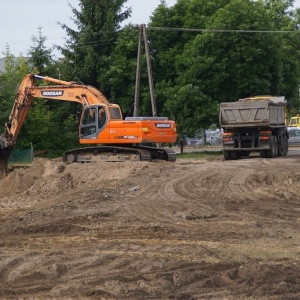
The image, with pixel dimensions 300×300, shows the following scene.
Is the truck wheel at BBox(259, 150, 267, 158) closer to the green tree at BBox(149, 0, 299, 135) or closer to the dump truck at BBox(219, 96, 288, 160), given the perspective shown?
the dump truck at BBox(219, 96, 288, 160)

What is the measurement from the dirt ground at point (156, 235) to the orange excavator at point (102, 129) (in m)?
2.24

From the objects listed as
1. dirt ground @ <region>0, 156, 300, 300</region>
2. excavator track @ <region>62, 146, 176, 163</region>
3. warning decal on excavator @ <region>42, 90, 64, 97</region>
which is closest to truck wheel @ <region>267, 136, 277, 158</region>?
excavator track @ <region>62, 146, 176, 163</region>

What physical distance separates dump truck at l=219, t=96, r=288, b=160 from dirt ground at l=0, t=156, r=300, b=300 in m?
8.86

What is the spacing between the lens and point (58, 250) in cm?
1057

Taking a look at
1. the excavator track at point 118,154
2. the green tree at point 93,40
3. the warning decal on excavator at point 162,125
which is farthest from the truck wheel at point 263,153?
the green tree at point 93,40

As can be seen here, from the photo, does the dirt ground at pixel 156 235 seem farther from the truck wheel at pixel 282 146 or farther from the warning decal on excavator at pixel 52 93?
the truck wheel at pixel 282 146

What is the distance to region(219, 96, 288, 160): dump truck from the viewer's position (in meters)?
31.1

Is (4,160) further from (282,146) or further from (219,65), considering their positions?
(219,65)

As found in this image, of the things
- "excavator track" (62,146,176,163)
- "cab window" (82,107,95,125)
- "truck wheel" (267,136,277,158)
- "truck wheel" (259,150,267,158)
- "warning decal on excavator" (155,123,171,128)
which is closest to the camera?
"warning decal on excavator" (155,123,171,128)

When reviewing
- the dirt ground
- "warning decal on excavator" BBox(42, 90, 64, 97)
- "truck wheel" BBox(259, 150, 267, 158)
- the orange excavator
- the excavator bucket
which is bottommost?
the dirt ground

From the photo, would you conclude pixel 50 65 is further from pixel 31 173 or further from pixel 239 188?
pixel 239 188

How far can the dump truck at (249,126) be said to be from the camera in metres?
31.1

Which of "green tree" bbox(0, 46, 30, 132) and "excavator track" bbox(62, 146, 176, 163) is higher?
"green tree" bbox(0, 46, 30, 132)

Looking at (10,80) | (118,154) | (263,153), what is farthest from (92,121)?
(10,80)
